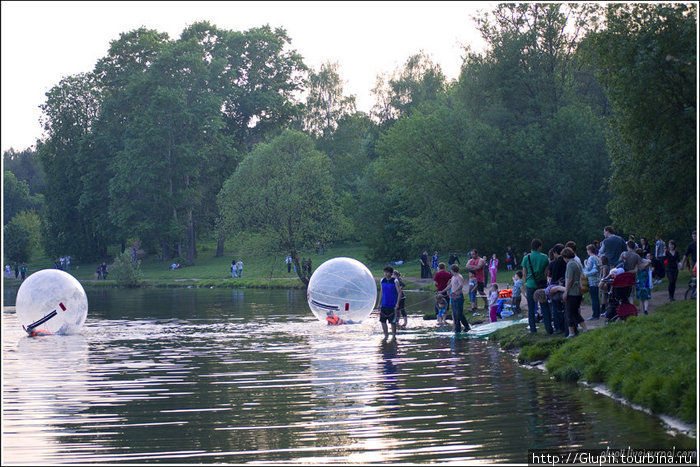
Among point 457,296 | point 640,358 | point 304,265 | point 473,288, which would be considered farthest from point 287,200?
point 640,358

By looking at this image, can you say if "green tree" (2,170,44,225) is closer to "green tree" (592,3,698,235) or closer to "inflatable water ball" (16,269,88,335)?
"inflatable water ball" (16,269,88,335)

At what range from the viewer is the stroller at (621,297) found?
17172 millimetres

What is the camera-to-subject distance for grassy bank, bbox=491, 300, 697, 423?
10.6 metres

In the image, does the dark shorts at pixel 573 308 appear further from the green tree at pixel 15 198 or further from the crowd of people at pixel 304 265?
the green tree at pixel 15 198

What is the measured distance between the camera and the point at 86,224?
293 feet

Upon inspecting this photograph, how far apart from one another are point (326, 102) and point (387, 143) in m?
42.1

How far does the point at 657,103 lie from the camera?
1006 inches

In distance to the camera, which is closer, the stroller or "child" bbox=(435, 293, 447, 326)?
the stroller

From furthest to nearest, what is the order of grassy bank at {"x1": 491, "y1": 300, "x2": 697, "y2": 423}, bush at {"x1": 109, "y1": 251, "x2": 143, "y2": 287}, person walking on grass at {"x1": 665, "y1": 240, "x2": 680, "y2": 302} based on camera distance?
bush at {"x1": 109, "y1": 251, "x2": 143, "y2": 287}
person walking on grass at {"x1": 665, "y1": 240, "x2": 680, "y2": 302}
grassy bank at {"x1": 491, "y1": 300, "x2": 697, "y2": 423}

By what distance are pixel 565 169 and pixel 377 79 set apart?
41.6 m

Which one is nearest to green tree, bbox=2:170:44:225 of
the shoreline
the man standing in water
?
the man standing in water

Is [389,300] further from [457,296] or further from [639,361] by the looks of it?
[639,361]

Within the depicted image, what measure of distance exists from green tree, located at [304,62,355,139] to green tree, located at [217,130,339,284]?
38.9 meters

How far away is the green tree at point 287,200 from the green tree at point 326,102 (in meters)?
38.9
